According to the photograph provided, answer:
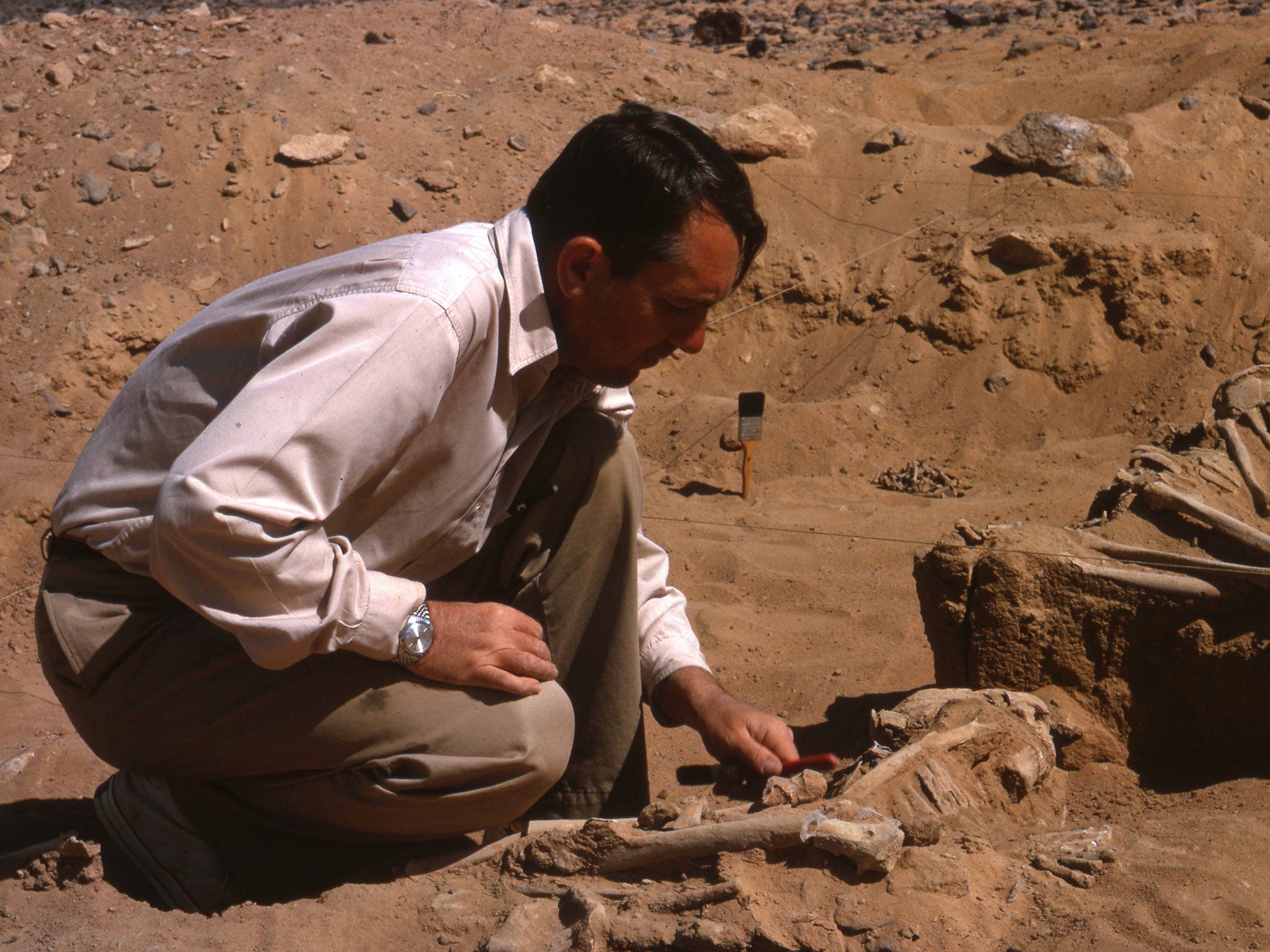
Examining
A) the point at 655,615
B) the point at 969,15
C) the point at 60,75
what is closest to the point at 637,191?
the point at 655,615

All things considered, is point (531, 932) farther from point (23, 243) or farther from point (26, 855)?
point (23, 243)

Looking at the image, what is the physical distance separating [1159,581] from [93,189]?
20.0 ft

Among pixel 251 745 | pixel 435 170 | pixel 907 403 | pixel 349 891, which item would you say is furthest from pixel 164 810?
pixel 435 170

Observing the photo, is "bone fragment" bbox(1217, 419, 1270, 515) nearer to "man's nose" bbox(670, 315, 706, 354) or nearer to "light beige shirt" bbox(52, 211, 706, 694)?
"man's nose" bbox(670, 315, 706, 354)

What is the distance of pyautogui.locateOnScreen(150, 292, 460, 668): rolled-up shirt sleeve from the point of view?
5.75 ft

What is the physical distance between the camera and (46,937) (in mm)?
1979

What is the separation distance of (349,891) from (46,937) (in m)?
0.51

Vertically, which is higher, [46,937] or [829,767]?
[829,767]

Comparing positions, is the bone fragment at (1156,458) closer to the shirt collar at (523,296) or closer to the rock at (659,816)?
the rock at (659,816)

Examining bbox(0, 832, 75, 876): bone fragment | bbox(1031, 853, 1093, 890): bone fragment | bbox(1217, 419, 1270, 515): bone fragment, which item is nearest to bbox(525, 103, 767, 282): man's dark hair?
bbox(1031, 853, 1093, 890): bone fragment

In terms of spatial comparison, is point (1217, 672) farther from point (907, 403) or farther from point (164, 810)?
point (907, 403)

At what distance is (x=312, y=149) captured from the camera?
666 cm

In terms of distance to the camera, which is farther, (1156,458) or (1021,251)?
(1021,251)

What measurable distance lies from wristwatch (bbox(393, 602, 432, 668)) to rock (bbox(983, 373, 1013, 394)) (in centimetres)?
425
